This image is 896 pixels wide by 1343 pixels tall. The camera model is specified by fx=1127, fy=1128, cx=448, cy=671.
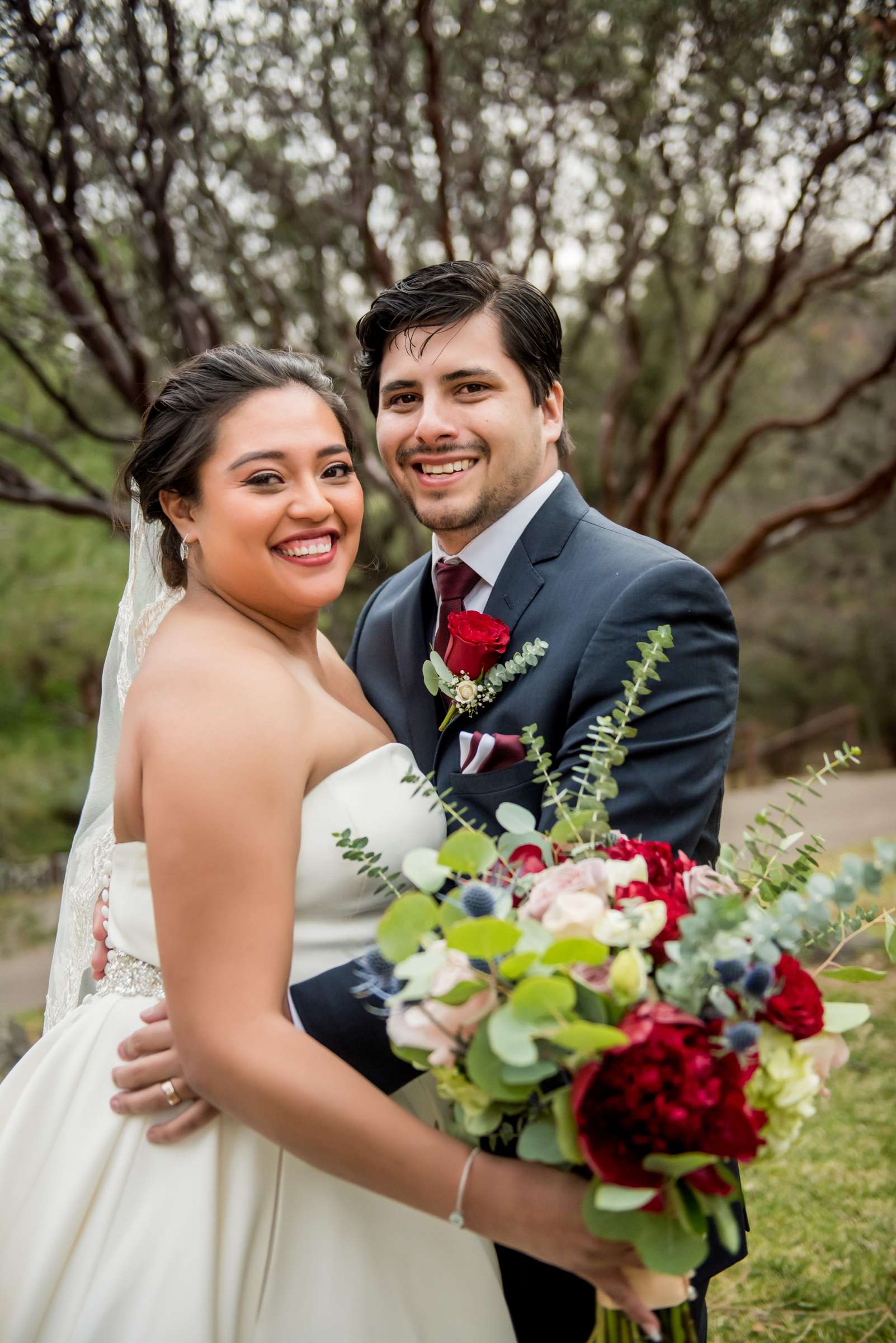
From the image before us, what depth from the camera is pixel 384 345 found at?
2902 millimetres

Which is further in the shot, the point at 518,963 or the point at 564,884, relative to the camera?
the point at 564,884

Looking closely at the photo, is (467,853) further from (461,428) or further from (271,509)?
(461,428)

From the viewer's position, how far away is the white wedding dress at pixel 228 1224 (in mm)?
1874

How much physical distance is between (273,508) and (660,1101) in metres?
1.31

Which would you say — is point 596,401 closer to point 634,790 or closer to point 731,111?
point 731,111

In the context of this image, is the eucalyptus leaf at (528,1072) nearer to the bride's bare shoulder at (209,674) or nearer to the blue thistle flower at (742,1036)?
the blue thistle flower at (742,1036)

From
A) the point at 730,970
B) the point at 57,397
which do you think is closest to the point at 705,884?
the point at 730,970

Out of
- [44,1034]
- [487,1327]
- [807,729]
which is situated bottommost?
[807,729]

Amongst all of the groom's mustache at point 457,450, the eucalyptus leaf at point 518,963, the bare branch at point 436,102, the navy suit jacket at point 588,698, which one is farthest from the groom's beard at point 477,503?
the bare branch at point 436,102

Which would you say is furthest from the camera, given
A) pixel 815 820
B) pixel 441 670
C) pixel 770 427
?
pixel 815 820

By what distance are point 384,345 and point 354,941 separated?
1.57 metres

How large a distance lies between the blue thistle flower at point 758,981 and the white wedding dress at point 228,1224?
2.70ft

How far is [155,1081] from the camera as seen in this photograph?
77.5 inches

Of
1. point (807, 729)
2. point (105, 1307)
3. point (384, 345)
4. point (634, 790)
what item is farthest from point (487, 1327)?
point (807, 729)
